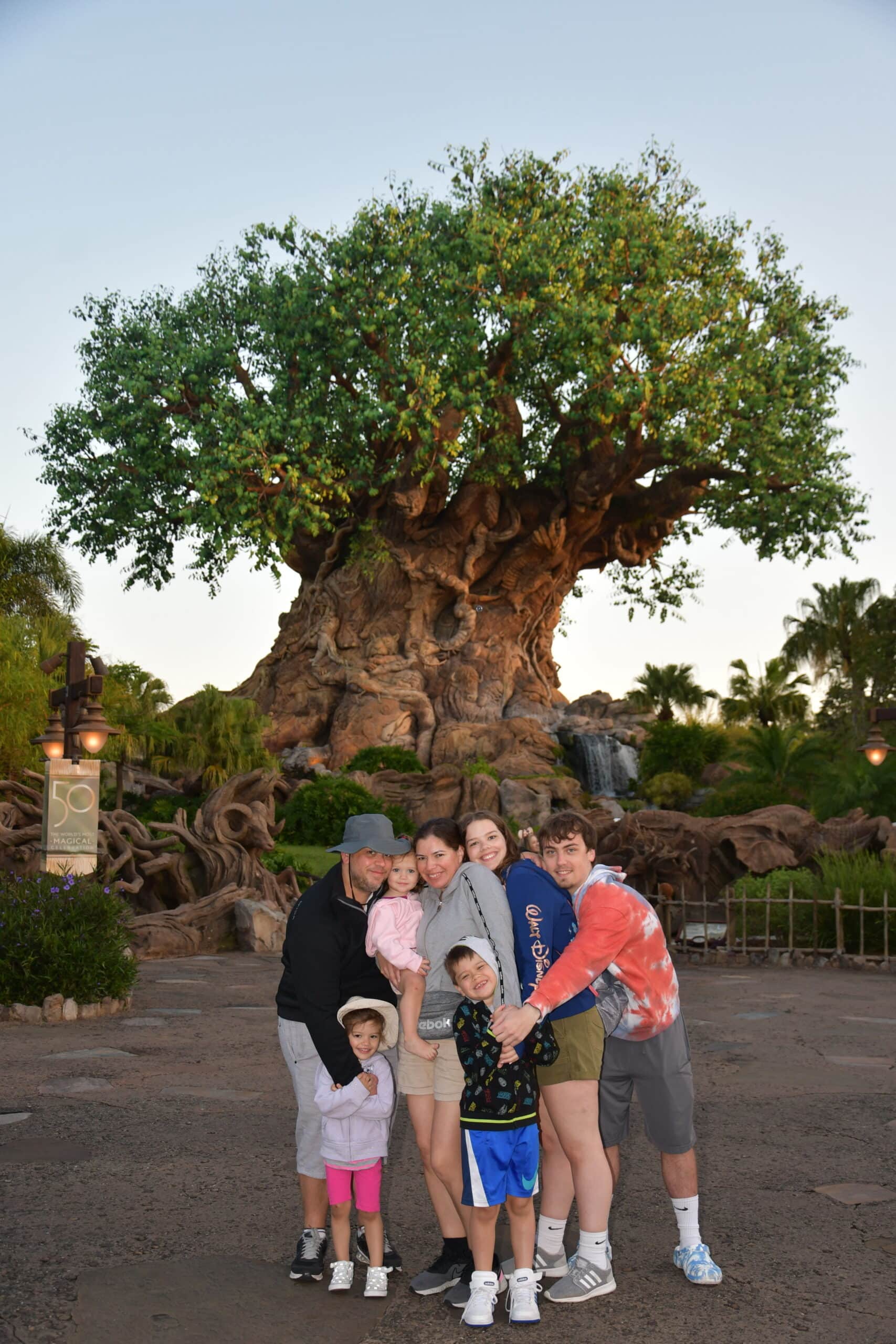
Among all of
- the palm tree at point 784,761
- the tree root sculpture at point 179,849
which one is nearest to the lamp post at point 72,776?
the tree root sculpture at point 179,849

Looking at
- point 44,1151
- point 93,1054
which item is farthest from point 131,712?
point 44,1151

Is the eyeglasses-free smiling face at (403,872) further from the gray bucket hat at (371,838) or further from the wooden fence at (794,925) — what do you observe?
the wooden fence at (794,925)

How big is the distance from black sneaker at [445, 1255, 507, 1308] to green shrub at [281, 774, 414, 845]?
67.6 feet

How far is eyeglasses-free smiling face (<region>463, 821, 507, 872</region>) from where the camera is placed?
→ 4.08m

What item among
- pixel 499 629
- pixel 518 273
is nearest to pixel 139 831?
pixel 518 273

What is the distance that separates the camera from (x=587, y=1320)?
3680 millimetres

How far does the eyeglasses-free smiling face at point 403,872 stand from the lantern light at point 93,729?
329 inches

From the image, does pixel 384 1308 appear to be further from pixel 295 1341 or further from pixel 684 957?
pixel 684 957

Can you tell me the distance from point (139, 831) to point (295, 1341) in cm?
1294

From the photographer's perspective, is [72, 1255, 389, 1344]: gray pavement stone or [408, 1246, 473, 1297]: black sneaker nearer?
[72, 1255, 389, 1344]: gray pavement stone

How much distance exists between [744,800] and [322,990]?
2406 centimetres

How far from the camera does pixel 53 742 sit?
1241 centimetres

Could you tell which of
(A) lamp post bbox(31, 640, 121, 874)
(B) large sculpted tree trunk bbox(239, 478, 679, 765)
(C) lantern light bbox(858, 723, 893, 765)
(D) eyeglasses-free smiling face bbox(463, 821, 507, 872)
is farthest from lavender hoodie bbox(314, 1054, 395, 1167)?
(B) large sculpted tree trunk bbox(239, 478, 679, 765)

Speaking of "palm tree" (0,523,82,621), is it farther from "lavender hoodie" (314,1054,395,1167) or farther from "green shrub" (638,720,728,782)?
"lavender hoodie" (314,1054,395,1167)
